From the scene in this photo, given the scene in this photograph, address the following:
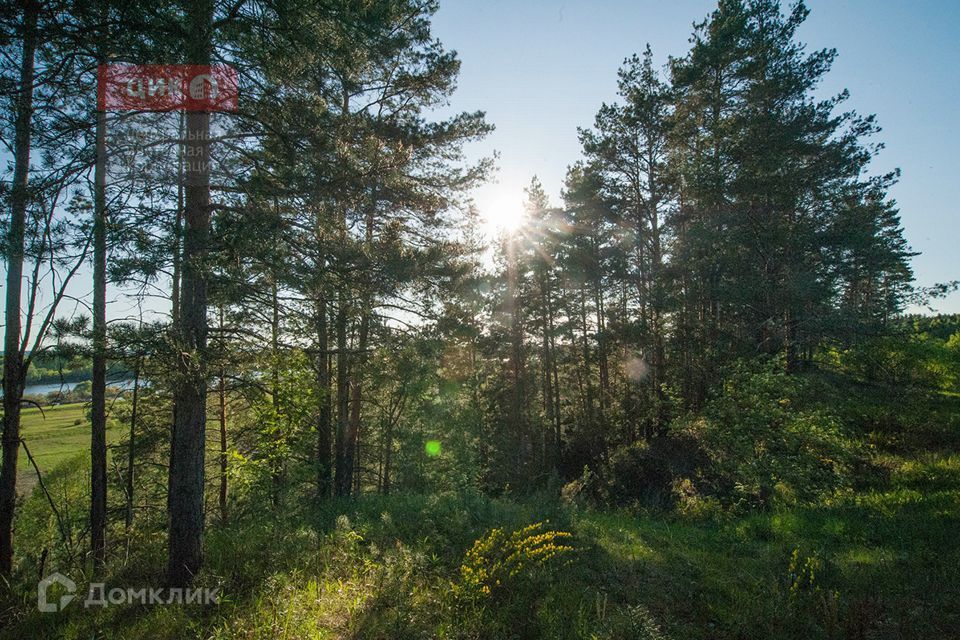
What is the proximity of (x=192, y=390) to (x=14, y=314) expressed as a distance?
11.1 ft

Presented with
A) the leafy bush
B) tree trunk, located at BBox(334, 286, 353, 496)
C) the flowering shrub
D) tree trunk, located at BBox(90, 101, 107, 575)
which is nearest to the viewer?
the flowering shrub

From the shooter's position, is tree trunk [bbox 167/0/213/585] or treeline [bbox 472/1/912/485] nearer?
tree trunk [bbox 167/0/213/585]

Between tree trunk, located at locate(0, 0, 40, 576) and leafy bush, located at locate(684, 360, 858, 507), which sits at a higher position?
tree trunk, located at locate(0, 0, 40, 576)

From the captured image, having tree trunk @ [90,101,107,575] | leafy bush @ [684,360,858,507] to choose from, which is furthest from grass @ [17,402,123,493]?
leafy bush @ [684,360,858,507]

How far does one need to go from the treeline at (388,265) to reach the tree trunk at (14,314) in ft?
0.11

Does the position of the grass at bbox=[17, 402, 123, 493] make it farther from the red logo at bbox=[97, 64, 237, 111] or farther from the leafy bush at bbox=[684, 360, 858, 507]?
the leafy bush at bbox=[684, 360, 858, 507]

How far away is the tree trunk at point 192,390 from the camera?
4.66 m

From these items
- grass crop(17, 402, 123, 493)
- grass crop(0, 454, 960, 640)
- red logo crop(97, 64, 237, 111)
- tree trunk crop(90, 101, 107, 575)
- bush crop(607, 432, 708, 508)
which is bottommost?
grass crop(17, 402, 123, 493)

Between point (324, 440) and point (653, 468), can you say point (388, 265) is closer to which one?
point (324, 440)

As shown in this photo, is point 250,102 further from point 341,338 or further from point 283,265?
point 341,338

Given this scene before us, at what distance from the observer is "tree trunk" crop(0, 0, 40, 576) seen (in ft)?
15.6

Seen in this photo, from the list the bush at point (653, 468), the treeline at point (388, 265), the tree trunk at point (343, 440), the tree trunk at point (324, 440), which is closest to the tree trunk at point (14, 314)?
the treeline at point (388, 265)

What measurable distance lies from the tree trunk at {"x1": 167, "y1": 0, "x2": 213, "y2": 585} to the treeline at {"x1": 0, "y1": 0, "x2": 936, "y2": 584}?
30 millimetres

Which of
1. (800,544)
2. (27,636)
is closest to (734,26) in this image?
(800,544)
